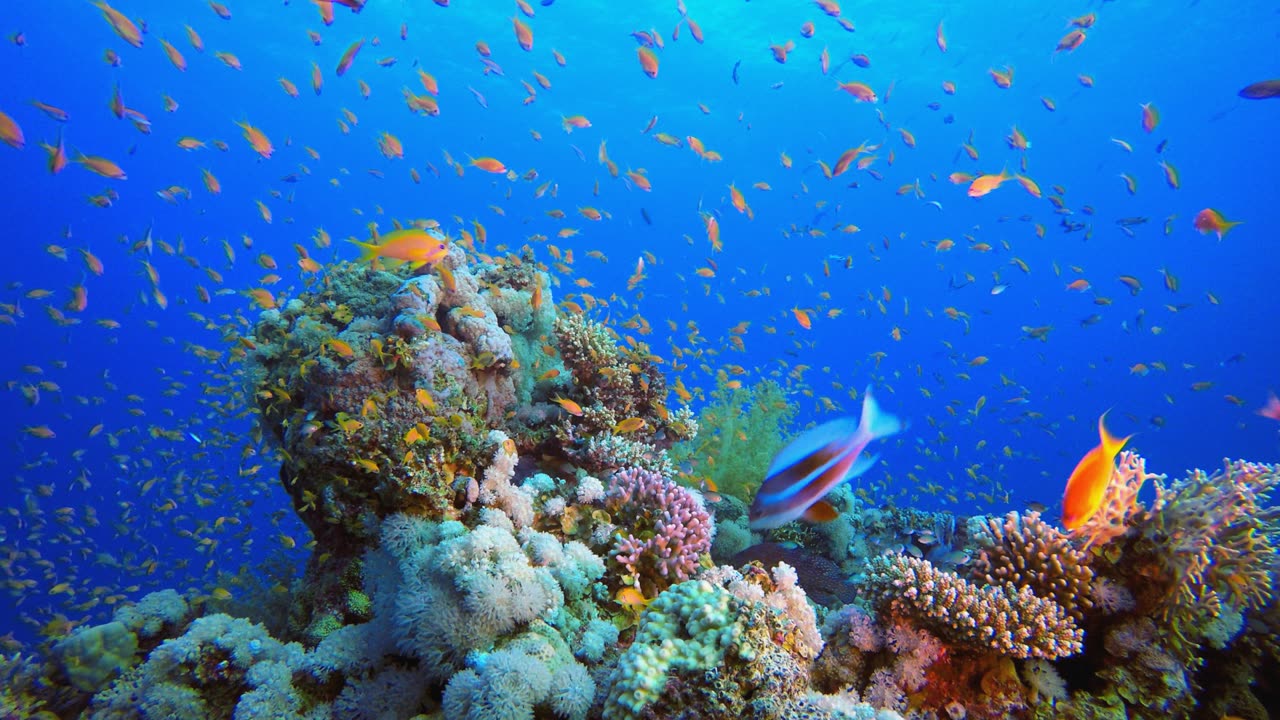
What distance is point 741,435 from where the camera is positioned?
27.8 feet

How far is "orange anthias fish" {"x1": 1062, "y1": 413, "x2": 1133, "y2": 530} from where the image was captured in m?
2.96

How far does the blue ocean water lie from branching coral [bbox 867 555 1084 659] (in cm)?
700

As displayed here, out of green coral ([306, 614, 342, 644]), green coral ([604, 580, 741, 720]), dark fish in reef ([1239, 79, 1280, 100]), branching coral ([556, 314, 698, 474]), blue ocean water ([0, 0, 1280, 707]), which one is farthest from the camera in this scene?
blue ocean water ([0, 0, 1280, 707])

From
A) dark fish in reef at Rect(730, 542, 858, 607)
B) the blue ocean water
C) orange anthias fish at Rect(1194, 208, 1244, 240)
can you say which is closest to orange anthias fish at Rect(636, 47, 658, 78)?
the blue ocean water

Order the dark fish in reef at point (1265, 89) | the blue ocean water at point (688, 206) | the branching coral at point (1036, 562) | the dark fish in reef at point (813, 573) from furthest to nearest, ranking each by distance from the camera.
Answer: the blue ocean water at point (688, 206), the dark fish in reef at point (813, 573), the dark fish in reef at point (1265, 89), the branching coral at point (1036, 562)

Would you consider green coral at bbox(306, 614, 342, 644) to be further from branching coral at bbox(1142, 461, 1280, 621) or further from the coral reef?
branching coral at bbox(1142, 461, 1280, 621)

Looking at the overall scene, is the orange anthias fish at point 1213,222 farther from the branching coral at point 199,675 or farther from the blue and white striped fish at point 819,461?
the branching coral at point 199,675

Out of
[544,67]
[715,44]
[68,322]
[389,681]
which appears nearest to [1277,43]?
[715,44]

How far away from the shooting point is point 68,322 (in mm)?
11461

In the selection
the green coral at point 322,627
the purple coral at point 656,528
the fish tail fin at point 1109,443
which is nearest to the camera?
the fish tail fin at point 1109,443

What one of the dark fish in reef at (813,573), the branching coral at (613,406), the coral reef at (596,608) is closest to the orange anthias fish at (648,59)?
the branching coral at (613,406)

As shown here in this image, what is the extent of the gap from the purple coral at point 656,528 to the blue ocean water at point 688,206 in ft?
16.2

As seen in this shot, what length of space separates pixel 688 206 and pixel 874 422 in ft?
250

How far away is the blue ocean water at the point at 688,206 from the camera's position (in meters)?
13.5
